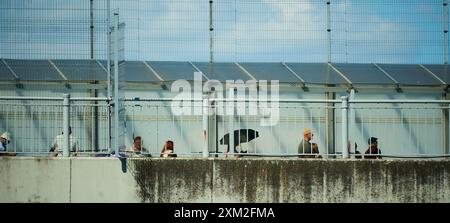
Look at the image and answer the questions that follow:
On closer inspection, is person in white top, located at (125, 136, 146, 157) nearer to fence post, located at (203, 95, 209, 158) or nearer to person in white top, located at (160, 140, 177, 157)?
person in white top, located at (160, 140, 177, 157)

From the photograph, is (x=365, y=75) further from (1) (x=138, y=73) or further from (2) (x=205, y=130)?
(2) (x=205, y=130)

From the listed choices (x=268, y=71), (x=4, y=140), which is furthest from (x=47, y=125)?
(x=268, y=71)

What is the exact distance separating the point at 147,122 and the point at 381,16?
14.9ft

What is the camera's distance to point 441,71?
13.7m

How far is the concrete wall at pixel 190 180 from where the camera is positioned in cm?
985

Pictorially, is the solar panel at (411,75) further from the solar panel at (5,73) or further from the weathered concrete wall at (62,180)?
the solar panel at (5,73)

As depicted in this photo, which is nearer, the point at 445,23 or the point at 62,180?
the point at 62,180

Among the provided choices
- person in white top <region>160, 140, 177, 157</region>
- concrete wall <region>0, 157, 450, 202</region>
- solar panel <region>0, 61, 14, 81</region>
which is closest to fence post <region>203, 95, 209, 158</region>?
concrete wall <region>0, 157, 450, 202</region>

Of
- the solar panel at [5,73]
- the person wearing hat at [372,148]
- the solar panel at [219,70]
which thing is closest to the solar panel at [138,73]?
the solar panel at [219,70]

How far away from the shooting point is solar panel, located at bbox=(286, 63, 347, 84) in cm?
1323

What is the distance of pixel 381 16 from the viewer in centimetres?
1252

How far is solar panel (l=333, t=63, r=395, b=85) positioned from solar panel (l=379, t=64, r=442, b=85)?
0.15m

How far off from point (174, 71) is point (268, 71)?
1.68m

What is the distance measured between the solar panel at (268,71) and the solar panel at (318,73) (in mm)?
183
